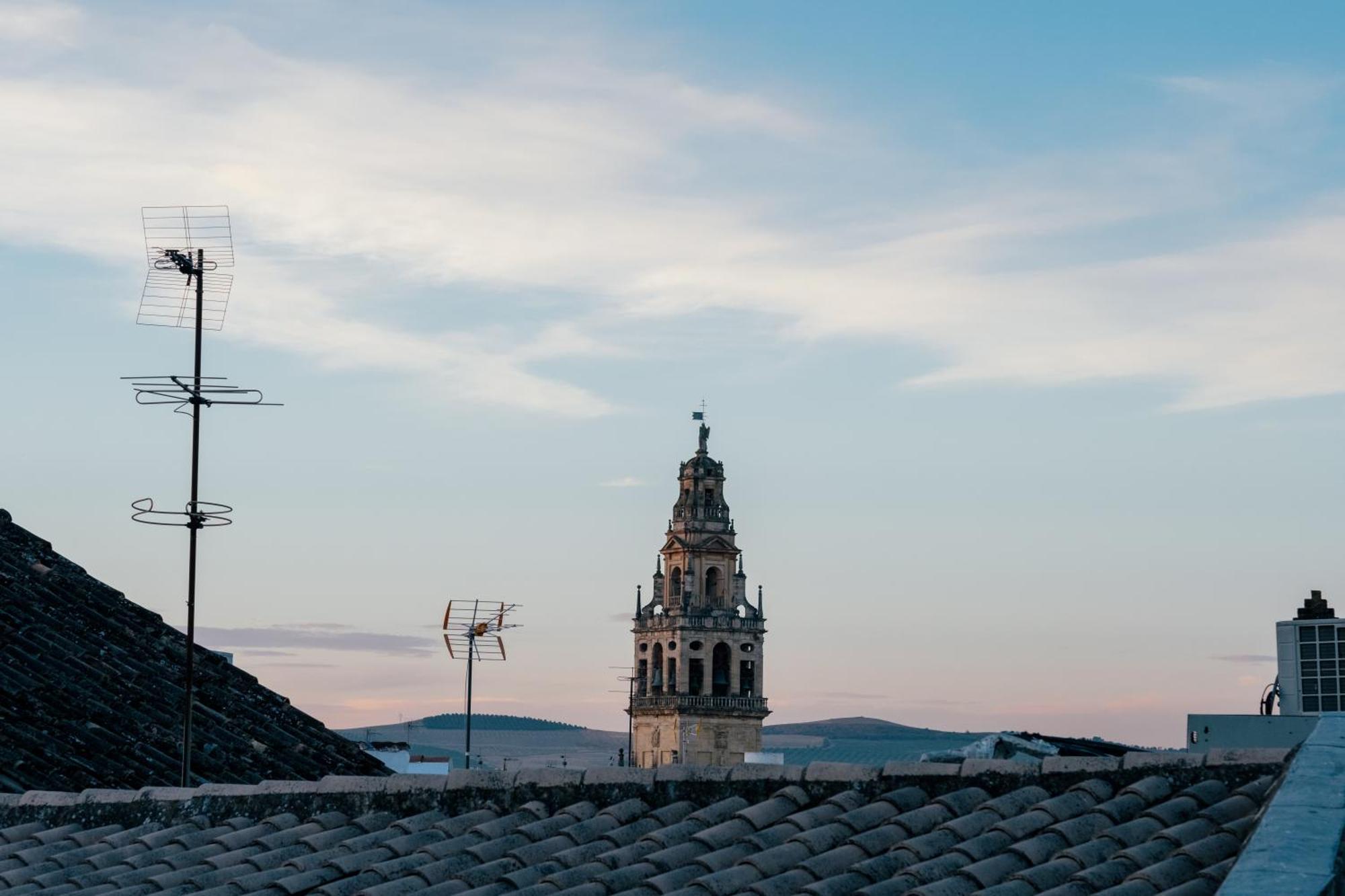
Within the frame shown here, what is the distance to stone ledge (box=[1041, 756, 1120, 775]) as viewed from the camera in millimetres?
8750

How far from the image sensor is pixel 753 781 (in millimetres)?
9570

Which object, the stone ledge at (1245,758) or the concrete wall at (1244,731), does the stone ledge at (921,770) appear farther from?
the concrete wall at (1244,731)

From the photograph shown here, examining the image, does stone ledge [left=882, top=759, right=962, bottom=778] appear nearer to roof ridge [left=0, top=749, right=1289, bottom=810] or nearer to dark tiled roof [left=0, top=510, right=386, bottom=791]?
roof ridge [left=0, top=749, right=1289, bottom=810]

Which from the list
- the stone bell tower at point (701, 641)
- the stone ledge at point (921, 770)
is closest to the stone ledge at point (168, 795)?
the stone ledge at point (921, 770)

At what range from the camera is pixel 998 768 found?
9.02m

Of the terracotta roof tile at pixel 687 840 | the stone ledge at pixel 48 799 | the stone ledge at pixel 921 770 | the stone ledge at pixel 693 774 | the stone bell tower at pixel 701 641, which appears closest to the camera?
the terracotta roof tile at pixel 687 840

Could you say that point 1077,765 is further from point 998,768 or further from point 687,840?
point 687,840

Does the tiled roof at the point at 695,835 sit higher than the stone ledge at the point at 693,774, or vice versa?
the stone ledge at the point at 693,774

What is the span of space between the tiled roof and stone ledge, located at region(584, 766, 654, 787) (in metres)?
0.02

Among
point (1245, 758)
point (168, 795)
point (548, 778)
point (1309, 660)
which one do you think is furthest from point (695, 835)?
point (1309, 660)

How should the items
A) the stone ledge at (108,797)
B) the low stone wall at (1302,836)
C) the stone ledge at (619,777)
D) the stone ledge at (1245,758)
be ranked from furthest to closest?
the stone ledge at (108,797) < the stone ledge at (619,777) < the stone ledge at (1245,758) < the low stone wall at (1302,836)

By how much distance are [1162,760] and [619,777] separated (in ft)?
9.47

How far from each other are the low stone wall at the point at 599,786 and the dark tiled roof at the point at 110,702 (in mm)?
2794

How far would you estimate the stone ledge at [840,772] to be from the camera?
9.34m
